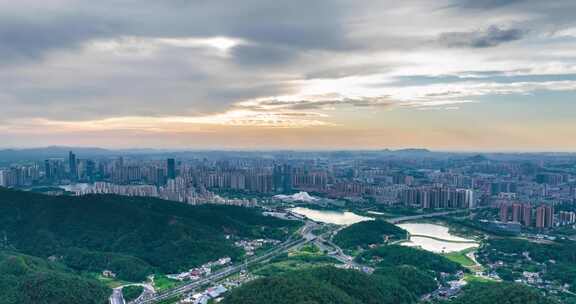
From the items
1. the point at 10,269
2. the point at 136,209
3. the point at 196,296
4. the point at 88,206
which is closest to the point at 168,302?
the point at 196,296

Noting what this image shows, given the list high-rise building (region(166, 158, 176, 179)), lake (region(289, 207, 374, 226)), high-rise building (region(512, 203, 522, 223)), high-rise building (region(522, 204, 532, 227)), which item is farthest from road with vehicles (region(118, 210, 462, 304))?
high-rise building (region(166, 158, 176, 179))

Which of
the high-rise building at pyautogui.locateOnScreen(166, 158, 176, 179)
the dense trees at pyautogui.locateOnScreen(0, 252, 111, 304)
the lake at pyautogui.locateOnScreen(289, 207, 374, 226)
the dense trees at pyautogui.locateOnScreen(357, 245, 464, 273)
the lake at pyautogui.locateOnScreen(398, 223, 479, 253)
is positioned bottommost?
the lake at pyautogui.locateOnScreen(289, 207, 374, 226)

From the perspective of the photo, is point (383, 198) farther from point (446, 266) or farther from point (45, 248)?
point (45, 248)

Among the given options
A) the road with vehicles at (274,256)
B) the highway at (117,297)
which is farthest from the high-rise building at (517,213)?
the highway at (117,297)

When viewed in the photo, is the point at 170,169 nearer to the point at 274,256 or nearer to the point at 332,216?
the point at 332,216

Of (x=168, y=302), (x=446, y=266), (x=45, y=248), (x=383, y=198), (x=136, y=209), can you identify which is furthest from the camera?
(x=383, y=198)

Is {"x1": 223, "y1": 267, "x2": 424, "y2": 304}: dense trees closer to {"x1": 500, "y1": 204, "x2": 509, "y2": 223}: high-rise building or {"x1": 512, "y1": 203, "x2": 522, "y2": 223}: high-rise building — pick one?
{"x1": 512, "y1": 203, "x2": 522, "y2": 223}: high-rise building
